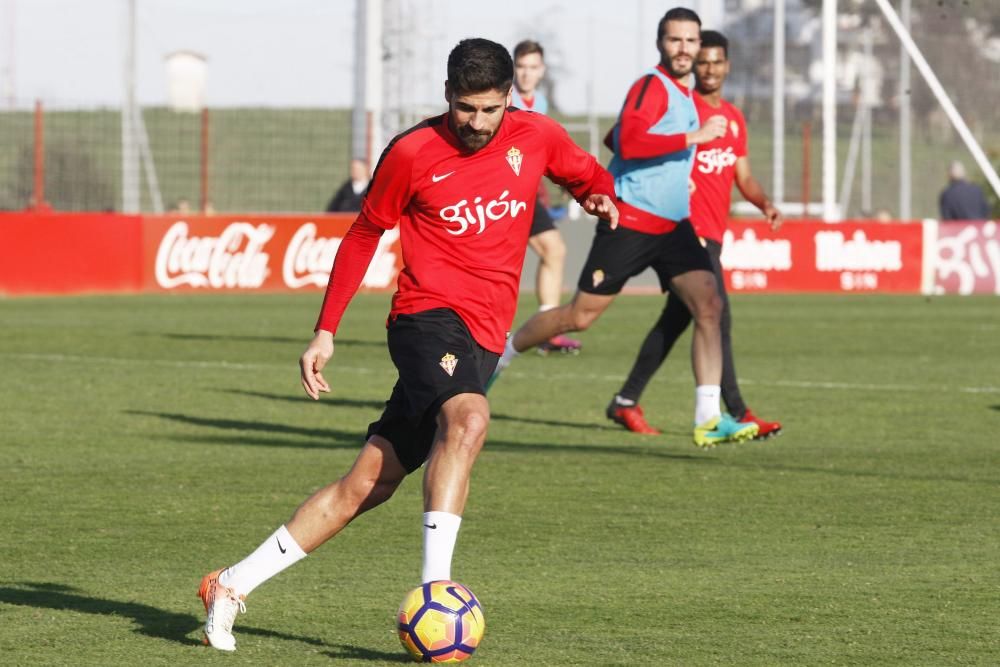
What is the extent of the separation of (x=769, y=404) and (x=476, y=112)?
7.40 metres

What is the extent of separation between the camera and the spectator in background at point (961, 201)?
29453 millimetres

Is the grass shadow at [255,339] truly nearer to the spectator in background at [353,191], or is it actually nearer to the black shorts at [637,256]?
the black shorts at [637,256]

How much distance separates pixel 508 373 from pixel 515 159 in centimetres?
870

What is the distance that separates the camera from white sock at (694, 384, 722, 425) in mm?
10328

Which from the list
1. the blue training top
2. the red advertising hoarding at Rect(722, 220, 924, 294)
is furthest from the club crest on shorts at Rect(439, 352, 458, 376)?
the red advertising hoarding at Rect(722, 220, 924, 294)

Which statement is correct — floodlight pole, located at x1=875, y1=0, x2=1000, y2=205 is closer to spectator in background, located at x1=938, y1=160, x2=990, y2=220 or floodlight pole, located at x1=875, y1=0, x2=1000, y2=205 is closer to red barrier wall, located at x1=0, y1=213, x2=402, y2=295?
red barrier wall, located at x1=0, y1=213, x2=402, y2=295

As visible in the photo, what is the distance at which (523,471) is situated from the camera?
9594mm

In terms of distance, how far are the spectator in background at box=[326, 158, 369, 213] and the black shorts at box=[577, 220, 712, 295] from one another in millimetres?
15238

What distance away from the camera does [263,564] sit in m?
5.71

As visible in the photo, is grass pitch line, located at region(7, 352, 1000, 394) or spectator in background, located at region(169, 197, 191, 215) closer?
grass pitch line, located at region(7, 352, 1000, 394)

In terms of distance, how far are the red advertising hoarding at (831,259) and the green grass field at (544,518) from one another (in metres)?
11.8

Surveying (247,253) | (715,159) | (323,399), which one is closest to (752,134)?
(247,253)

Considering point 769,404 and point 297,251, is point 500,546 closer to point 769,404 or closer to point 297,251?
point 769,404

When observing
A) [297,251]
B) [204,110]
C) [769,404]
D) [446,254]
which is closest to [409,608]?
[446,254]
